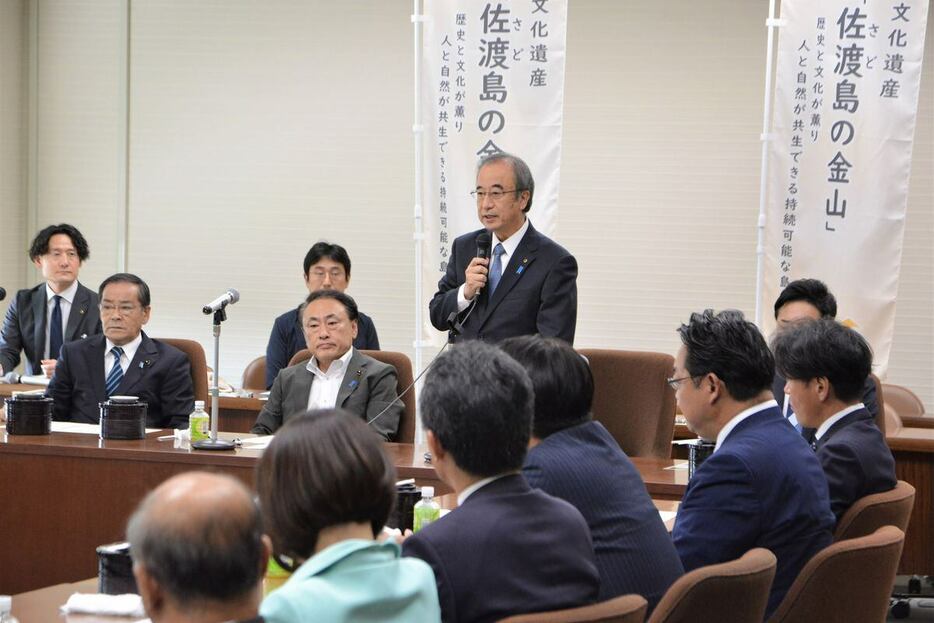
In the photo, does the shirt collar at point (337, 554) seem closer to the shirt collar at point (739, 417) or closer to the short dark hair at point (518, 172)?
the shirt collar at point (739, 417)

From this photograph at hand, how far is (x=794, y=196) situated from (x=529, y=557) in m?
4.31

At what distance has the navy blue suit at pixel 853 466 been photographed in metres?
2.86

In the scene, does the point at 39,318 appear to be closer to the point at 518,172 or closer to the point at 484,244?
the point at 484,244

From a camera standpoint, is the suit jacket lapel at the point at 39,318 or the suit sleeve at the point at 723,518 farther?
the suit jacket lapel at the point at 39,318

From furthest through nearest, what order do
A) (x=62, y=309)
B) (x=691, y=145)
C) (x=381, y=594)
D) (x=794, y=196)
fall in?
(x=691, y=145) → (x=62, y=309) → (x=794, y=196) → (x=381, y=594)

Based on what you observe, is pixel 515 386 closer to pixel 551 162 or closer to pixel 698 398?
pixel 698 398

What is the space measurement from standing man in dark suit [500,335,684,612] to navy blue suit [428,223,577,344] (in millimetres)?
1950

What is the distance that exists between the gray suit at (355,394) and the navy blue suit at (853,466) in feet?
6.40

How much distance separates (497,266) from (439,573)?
2.70 m

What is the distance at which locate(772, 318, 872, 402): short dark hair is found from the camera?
297 centimetres

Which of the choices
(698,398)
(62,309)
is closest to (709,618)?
(698,398)

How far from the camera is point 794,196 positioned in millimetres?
5809

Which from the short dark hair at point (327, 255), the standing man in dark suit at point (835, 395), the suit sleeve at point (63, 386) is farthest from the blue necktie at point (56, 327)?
the standing man in dark suit at point (835, 395)

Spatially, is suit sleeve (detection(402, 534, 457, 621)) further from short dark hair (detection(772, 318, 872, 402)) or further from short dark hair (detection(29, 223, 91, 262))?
short dark hair (detection(29, 223, 91, 262))
